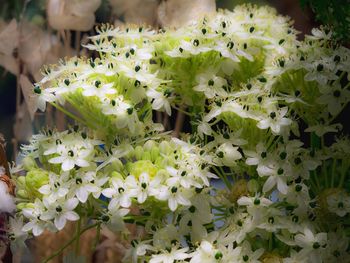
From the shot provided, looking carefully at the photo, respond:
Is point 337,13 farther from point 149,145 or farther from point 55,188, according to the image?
point 55,188

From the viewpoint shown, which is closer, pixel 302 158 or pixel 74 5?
pixel 302 158

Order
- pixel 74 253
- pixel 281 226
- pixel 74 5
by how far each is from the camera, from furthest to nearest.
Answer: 1. pixel 74 5
2. pixel 74 253
3. pixel 281 226

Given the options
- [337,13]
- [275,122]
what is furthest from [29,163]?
[337,13]


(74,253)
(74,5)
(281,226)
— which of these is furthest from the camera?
(74,5)

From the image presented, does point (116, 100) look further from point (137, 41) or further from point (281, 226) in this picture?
point (281, 226)

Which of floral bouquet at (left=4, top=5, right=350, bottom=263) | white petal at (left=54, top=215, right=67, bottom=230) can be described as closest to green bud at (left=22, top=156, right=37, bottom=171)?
floral bouquet at (left=4, top=5, right=350, bottom=263)

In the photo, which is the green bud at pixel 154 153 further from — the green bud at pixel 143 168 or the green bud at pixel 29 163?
the green bud at pixel 29 163

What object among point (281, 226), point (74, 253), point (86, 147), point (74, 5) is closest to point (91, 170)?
point (86, 147)

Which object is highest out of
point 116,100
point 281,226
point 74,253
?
point 116,100
